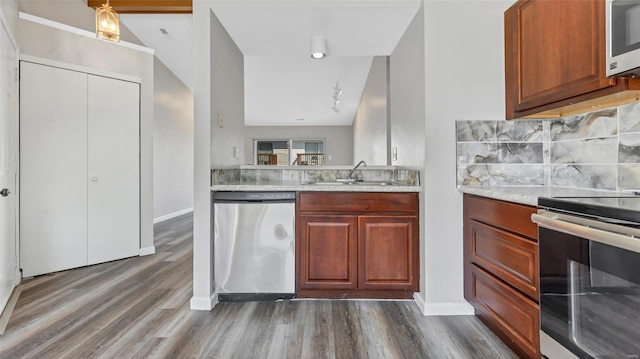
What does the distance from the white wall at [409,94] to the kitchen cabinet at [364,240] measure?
431mm

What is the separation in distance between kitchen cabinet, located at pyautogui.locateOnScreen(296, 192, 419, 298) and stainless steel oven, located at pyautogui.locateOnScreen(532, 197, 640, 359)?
3.28 feet

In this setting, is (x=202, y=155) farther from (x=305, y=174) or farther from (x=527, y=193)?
(x=527, y=193)

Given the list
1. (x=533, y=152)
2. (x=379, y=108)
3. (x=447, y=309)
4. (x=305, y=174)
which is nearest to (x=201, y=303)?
(x=305, y=174)

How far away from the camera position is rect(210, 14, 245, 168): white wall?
2.37 m

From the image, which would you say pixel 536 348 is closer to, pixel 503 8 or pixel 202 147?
pixel 503 8

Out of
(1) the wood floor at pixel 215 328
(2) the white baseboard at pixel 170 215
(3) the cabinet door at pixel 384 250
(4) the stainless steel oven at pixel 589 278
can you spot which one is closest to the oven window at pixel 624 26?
(4) the stainless steel oven at pixel 589 278

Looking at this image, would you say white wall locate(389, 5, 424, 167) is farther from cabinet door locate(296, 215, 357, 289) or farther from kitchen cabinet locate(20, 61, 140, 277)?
kitchen cabinet locate(20, 61, 140, 277)

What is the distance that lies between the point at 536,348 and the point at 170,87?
6.42 meters

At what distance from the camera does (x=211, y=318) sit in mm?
2137

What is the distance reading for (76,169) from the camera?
3.15m

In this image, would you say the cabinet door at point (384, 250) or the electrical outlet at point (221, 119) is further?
the electrical outlet at point (221, 119)

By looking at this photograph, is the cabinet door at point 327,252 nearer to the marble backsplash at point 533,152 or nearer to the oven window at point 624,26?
the marble backsplash at point 533,152

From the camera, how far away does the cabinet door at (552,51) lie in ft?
4.65

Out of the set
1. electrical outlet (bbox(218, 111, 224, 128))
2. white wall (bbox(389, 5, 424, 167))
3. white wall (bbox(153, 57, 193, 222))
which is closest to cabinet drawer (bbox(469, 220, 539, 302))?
white wall (bbox(389, 5, 424, 167))
